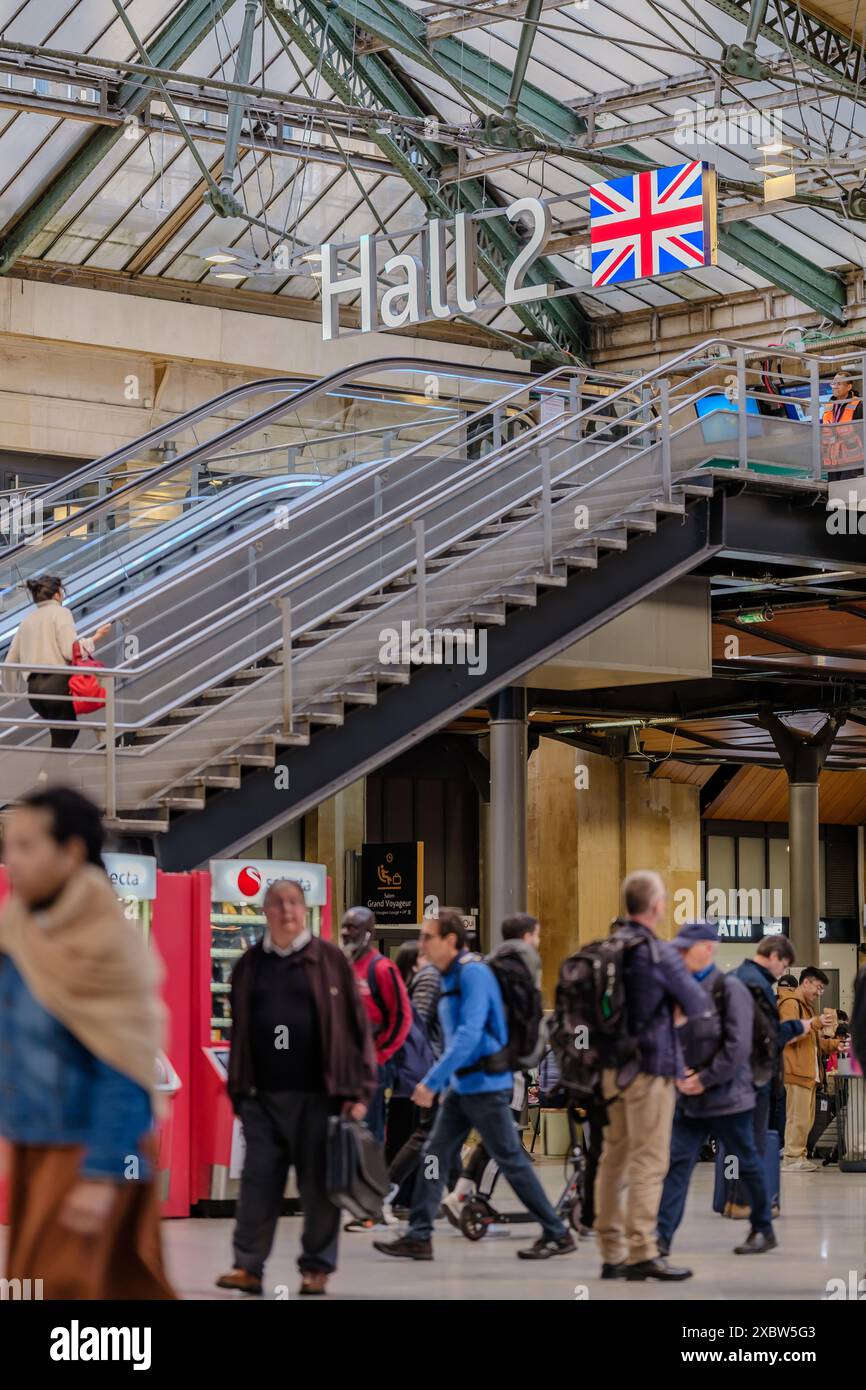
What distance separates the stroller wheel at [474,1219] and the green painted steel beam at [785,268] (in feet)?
72.4

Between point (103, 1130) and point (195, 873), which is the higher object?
point (195, 873)

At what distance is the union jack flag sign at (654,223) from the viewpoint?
20.7 m

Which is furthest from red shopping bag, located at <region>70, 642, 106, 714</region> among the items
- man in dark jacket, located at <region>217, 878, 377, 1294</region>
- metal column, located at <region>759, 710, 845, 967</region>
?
metal column, located at <region>759, 710, 845, 967</region>

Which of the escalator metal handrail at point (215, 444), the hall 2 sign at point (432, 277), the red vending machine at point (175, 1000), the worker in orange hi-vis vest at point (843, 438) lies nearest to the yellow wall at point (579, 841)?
the hall 2 sign at point (432, 277)

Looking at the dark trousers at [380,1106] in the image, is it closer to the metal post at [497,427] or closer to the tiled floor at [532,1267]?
the tiled floor at [532,1267]

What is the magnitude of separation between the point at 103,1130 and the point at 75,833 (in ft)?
2.09

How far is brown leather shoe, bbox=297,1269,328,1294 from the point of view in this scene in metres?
7.98

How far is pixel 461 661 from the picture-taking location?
1457cm

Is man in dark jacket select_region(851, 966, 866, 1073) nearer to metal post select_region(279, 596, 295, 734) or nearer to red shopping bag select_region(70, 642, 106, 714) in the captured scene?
metal post select_region(279, 596, 295, 734)

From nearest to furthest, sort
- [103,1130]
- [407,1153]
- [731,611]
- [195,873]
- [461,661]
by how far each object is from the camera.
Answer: [103,1130] < [407,1153] < [195,873] < [461,661] < [731,611]

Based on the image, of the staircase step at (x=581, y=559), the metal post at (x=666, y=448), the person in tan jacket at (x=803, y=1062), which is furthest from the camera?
the person in tan jacket at (x=803, y=1062)

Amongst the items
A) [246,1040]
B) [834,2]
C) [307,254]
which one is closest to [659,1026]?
[246,1040]

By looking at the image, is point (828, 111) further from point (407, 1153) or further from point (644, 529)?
point (407, 1153)
